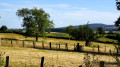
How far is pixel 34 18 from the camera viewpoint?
54750mm

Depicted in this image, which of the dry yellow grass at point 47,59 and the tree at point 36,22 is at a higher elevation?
the tree at point 36,22

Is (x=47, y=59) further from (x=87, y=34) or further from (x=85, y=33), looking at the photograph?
(x=87, y=34)

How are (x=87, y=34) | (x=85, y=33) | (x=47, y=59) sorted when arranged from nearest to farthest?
(x=47, y=59) < (x=85, y=33) < (x=87, y=34)

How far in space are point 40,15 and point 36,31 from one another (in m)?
6.21

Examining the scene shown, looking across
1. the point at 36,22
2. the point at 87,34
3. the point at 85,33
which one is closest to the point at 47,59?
the point at 85,33

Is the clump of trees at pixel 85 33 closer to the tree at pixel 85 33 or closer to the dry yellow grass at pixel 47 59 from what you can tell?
the tree at pixel 85 33

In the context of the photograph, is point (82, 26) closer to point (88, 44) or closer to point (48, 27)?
point (88, 44)

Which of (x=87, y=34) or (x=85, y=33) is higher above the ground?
(x=85, y=33)

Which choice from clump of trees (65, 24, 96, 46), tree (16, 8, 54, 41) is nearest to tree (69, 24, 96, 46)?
clump of trees (65, 24, 96, 46)

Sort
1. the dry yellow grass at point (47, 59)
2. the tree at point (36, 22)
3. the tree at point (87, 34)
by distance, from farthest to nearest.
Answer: the tree at point (36, 22) → the tree at point (87, 34) → the dry yellow grass at point (47, 59)

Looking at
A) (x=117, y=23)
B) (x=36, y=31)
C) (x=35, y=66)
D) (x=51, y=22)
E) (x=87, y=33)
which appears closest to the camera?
(x=35, y=66)

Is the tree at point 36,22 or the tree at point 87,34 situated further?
the tree at point 36,22

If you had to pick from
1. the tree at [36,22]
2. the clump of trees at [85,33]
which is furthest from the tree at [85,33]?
the tree at [36,22]

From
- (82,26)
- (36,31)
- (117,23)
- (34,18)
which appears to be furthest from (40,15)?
(117,23)
